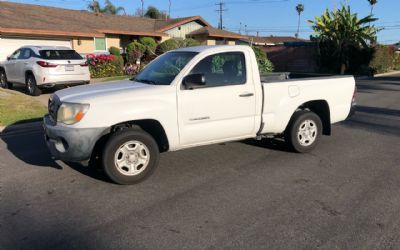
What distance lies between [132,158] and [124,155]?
109mm

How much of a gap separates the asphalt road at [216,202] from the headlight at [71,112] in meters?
0.84

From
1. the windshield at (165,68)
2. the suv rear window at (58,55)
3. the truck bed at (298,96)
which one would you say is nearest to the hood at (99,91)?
the windshield at (165,68)

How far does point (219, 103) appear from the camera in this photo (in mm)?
5453

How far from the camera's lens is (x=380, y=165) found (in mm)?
5855

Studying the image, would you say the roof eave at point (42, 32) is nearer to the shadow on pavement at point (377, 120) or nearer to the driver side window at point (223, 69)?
the shadow on pavement at point (377, 120)

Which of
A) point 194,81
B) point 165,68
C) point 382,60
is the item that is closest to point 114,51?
point 382,60

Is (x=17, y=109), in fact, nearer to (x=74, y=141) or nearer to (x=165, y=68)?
(x=165, y=68)

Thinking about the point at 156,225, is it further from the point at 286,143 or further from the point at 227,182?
the point at 286,143

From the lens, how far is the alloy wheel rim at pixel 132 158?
4941 mm

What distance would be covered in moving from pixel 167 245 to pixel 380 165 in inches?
→ 148

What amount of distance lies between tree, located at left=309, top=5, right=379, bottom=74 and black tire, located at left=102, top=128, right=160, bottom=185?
24336 millimetres

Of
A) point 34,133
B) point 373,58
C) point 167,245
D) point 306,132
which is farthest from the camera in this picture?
point 373,58

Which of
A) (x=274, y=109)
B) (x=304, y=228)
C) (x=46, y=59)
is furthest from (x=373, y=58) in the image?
(x=304, y=228)

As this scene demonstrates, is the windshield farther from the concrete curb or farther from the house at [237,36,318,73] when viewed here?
the house at [237,36,318,73]
